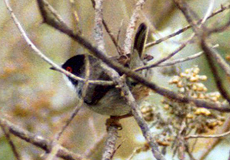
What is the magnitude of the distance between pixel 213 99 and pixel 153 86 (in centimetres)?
195

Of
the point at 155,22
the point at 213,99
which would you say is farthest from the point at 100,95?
the point at 155,22

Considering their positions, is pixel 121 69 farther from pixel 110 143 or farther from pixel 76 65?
pixel 76 65

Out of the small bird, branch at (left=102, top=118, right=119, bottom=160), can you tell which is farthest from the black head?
branch at (left=102, top=118, right=119, bottom=160)

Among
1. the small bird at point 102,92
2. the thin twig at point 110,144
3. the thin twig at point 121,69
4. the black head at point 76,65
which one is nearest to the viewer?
the thin twig at point 121,69

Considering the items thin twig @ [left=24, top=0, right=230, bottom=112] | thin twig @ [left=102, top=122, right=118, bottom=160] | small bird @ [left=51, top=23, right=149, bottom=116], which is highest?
→ small bird @ [left=51, top=23, right=149, bottom=116]

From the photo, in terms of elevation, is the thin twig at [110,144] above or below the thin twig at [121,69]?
above

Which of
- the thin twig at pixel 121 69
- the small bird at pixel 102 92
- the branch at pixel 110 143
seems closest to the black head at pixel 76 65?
the small bird at pixel 102 92

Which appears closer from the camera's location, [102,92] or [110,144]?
[110,144]

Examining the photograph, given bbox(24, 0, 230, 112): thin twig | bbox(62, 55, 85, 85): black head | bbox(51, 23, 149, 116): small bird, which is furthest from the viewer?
bbox(62, 55, 85, 85): black head

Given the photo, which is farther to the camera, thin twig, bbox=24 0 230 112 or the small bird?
the small bird

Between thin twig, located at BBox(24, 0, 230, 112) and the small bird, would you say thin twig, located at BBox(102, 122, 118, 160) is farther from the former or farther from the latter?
thin twig, located at BBox(24, 0, 230, 112)

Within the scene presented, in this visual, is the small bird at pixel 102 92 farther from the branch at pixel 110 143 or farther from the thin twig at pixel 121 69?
the thin twig at pixel 121 69

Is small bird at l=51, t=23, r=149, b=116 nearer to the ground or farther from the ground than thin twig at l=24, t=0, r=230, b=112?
farther from the ground

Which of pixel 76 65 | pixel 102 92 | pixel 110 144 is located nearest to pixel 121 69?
pixel 110 144
